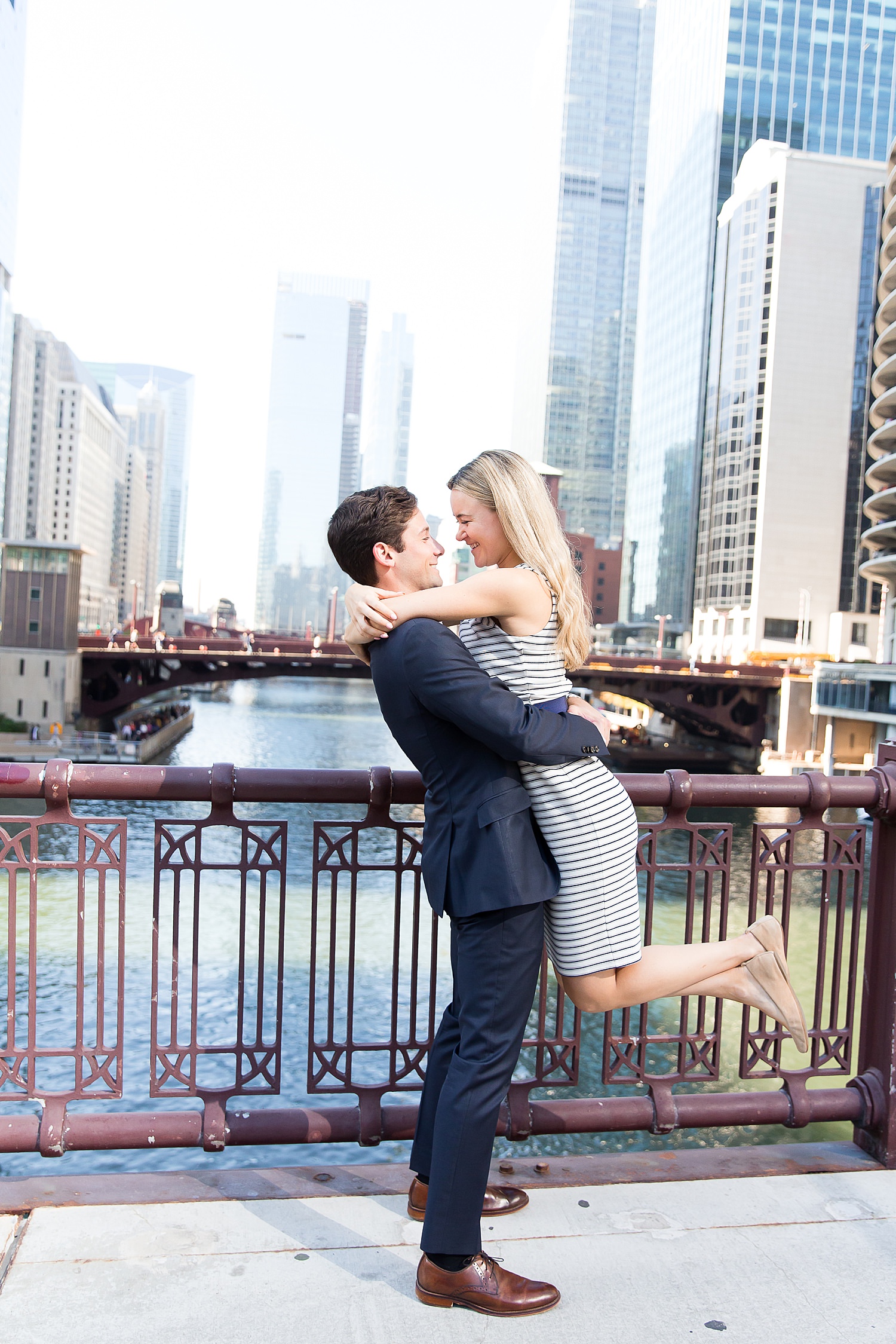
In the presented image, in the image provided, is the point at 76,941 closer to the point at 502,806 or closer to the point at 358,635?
the point at 358,635

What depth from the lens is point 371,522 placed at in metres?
2.52

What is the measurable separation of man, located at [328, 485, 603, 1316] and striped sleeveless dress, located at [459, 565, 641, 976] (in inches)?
1.9

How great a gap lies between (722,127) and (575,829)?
117m

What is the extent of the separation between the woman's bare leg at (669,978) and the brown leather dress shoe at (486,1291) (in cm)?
62

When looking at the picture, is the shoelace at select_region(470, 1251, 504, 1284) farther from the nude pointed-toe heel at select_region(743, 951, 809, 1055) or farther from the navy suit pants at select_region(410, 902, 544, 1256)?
the nude pointed-toe heel at select_region(743, 951, 809, 1055)

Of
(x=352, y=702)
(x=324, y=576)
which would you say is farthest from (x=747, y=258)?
(x=324, y=576)

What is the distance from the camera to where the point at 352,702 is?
87.2 metres

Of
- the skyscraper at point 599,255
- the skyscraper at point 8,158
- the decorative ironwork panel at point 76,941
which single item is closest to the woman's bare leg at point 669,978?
the decorative ironwork panel at point 76,941

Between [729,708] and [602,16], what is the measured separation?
14703 centimetres

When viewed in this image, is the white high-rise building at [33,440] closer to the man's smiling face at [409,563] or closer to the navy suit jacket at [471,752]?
the man's smiling face at [409,563]

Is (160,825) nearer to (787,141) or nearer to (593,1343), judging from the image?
(593,1343)

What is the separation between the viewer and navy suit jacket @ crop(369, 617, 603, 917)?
2.32m

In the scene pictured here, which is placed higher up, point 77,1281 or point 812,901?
point 77,1281

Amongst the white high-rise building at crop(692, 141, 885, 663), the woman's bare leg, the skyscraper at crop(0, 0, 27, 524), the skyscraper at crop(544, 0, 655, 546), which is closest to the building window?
the white high-rise building at crop(692, 141, 885, 663)
